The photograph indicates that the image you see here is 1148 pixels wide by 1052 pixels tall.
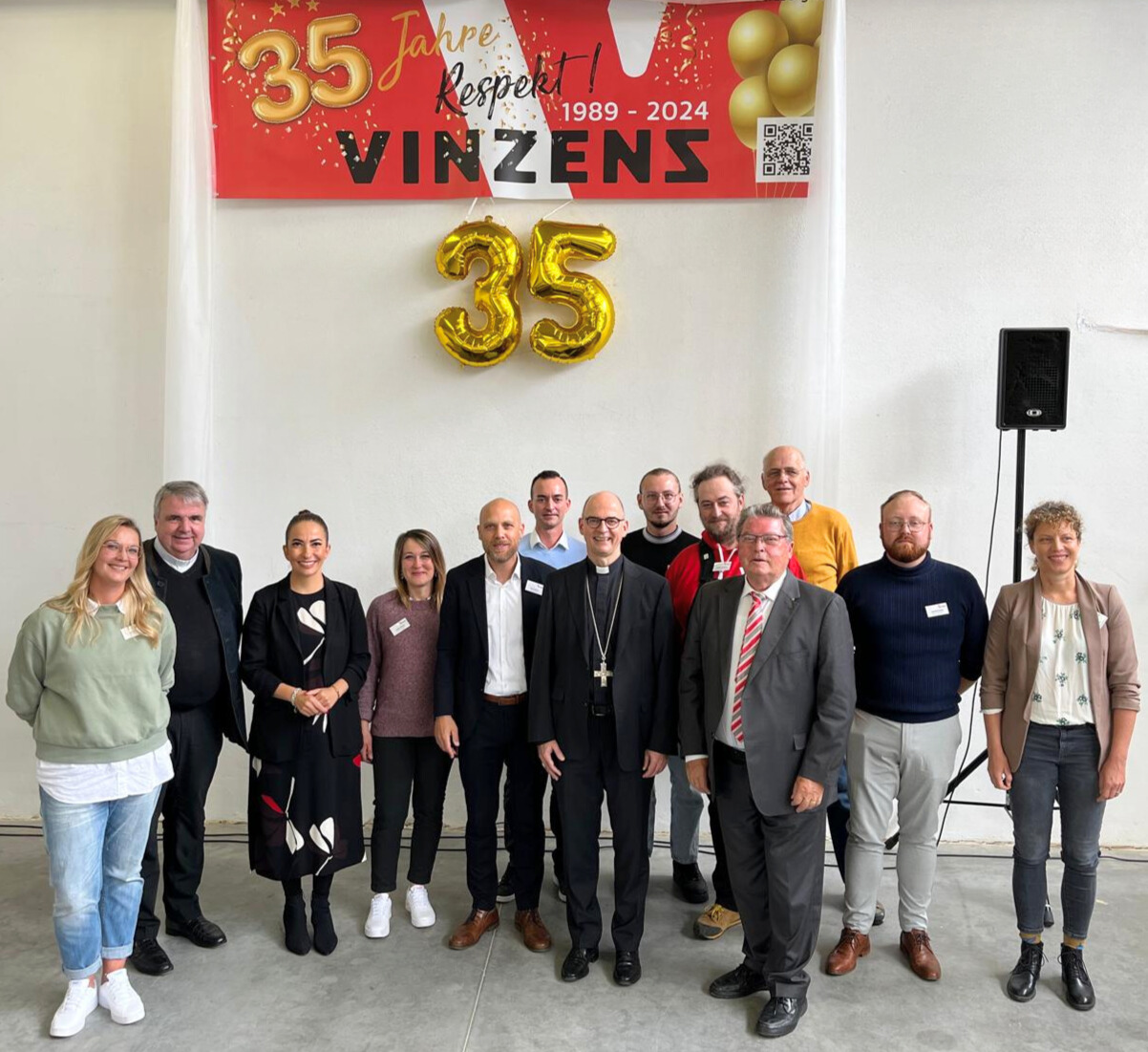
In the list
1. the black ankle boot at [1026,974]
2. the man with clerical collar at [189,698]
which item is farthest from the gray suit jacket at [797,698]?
the man with clerical collar at [189,698]

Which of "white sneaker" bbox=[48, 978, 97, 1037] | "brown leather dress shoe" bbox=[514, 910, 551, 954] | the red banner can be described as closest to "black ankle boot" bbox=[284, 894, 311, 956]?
"white sneaker" bbox=[48, 978, 97, 1037]

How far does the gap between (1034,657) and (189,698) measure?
272cm

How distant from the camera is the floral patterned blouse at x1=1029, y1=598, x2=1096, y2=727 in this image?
294 cm

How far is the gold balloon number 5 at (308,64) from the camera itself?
14.8ft

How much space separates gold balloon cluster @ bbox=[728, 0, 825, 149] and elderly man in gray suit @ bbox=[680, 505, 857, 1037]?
2341 millimetres

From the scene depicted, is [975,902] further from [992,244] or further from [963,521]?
[992,244]

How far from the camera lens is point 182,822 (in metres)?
3.35

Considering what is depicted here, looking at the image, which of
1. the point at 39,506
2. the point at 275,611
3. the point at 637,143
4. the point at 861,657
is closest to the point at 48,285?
the point at 39,506

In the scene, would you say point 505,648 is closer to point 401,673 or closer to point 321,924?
point 401,673

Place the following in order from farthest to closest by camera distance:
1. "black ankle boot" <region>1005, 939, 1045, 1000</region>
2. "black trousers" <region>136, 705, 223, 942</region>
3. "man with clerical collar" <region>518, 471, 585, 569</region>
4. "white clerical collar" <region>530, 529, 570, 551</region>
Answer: "white clerical collar" <region>530, 529, 570, 551</region>, "man with clerical collar" <region>518, 471, 585, 569</region>, "black trousers" <region>136, 705, 223, 942</region>, "black ankle boot" <region>1005, 939, 1045, 1000</region>

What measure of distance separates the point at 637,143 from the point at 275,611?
2698mm

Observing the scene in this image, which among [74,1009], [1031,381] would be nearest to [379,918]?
[74,1009]

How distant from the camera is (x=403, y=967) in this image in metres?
3.22

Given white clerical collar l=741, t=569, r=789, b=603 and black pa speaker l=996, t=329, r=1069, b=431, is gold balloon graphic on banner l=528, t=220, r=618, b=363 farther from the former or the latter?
white clerical collar l=741, t=569, r=789, b=603
